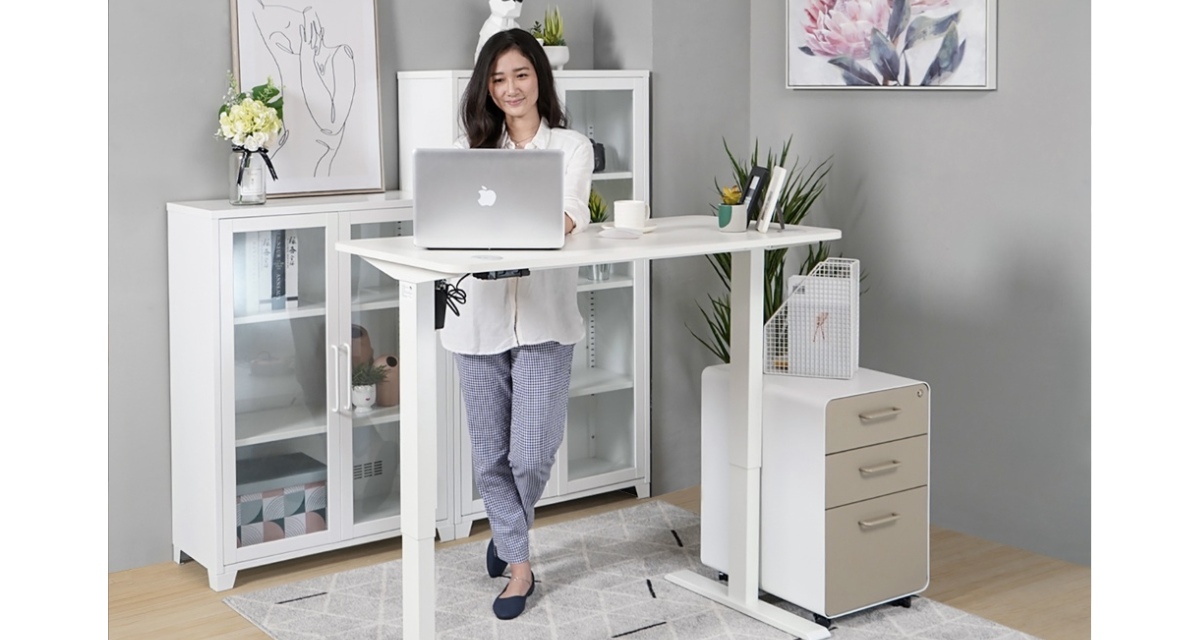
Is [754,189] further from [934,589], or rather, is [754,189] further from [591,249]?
[934,589]

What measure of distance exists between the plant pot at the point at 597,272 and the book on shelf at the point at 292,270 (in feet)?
3.48

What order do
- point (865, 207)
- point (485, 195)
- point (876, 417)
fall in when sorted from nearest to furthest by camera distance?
point (485, 195), point (876, 417), point (865, 207)

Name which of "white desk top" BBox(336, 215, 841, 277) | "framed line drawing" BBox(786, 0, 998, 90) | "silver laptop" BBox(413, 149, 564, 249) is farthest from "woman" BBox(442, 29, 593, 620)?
"framed line drawing" BBox(786, 0, 998, 90)

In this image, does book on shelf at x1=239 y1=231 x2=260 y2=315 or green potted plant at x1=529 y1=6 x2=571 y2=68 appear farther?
green potted plant at x1=529 y1=6 x2=571 y2=68

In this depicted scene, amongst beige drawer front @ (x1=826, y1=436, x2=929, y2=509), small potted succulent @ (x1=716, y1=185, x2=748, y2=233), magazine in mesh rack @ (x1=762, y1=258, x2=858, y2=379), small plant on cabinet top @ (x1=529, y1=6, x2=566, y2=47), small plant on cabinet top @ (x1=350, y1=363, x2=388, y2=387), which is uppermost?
small plant on cabinet top @ (x1=529, y1=6, x2=566, y2=47)

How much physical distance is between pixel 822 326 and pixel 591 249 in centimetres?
95

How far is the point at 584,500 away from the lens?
4.53 metres

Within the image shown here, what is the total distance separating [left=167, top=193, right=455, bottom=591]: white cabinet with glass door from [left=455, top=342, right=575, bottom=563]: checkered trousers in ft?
1.77

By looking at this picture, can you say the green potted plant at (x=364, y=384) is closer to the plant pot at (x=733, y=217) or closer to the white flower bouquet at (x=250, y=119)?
the white flower bouquet at (x=250, y=119)

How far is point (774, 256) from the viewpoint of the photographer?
14.0 ft

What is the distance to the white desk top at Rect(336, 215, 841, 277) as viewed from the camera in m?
A: 2.69

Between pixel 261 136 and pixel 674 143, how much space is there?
149 cm

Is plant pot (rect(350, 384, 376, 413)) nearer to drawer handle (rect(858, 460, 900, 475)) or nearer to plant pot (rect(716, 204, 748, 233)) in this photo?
plant pot (rect(716, 204, 748, 233))

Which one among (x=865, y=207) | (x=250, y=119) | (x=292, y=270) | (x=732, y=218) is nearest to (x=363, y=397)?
(x=292, y=270)
